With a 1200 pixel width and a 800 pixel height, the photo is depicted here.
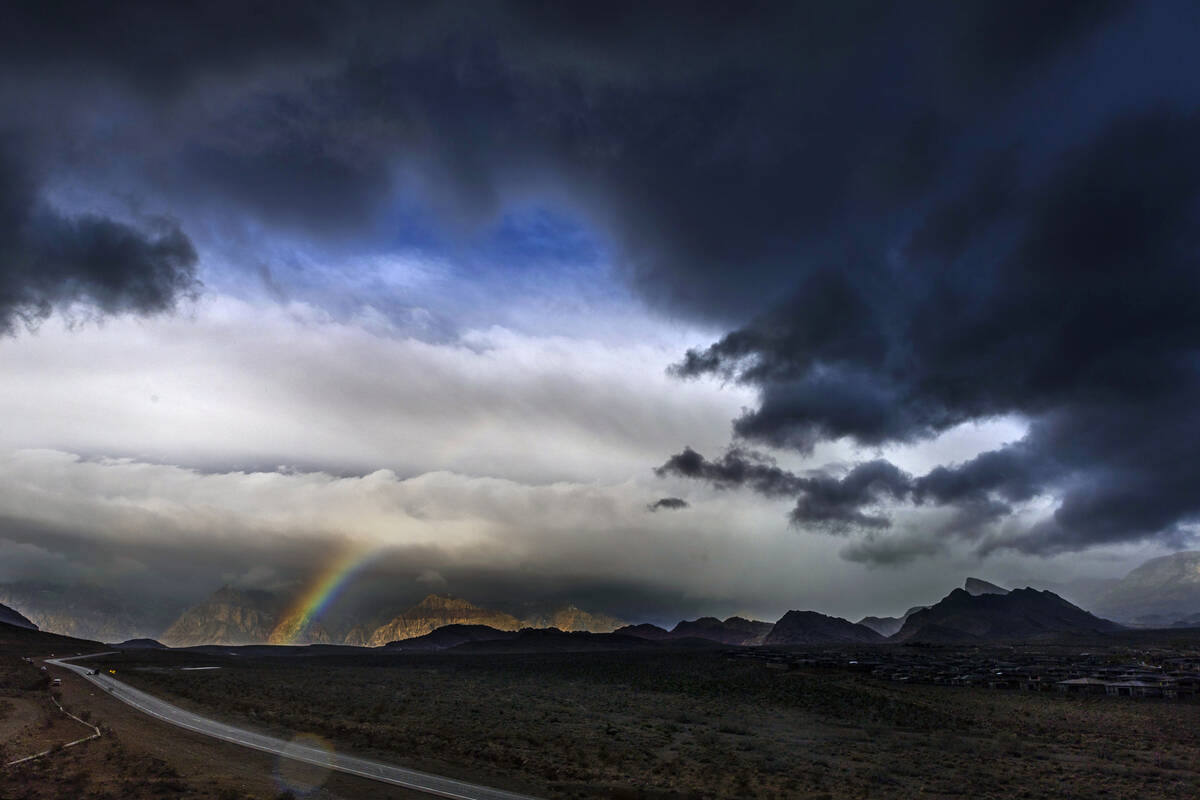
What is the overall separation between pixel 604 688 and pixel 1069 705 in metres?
57.2

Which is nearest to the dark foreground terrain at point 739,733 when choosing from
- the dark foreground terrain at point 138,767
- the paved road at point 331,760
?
the paved road at point 331,760

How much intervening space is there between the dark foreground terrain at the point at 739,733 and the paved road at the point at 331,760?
214 cm

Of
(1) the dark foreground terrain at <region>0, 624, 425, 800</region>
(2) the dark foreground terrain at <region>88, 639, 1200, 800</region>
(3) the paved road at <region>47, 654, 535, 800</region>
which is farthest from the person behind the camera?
(2) the dark foreground terrain at <region>88, 639, 1200, 800</region>

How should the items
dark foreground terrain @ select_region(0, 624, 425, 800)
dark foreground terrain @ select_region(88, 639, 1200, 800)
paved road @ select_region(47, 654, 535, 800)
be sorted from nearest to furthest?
dark foreground terrain @ select_region(0, 624, 425, 800) → paved road @ select_region(47, 654, 535, 800) → dark foreground terrain @ select_region(88, 639, 1200, 800)

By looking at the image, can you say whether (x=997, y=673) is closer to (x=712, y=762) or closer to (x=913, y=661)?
(x=913, y=661)

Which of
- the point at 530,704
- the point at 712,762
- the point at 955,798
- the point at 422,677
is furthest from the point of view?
the point at 422,677

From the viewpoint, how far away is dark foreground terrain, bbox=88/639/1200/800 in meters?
41.2

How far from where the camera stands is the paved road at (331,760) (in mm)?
36625

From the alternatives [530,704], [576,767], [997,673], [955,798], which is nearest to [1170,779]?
[955,798]

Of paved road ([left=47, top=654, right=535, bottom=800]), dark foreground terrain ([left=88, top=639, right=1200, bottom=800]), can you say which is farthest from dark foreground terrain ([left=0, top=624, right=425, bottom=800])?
dark foreground terrain ([left=88, top=639, right=1200, bottom=800])

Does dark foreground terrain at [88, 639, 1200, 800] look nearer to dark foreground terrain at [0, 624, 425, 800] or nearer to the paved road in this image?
the paved road

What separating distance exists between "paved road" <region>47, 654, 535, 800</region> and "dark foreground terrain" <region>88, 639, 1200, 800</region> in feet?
7.03

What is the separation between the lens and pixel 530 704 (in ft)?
249

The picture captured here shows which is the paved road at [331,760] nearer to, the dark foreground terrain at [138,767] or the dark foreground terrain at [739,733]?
the dark foreground terrain at [138,767]
